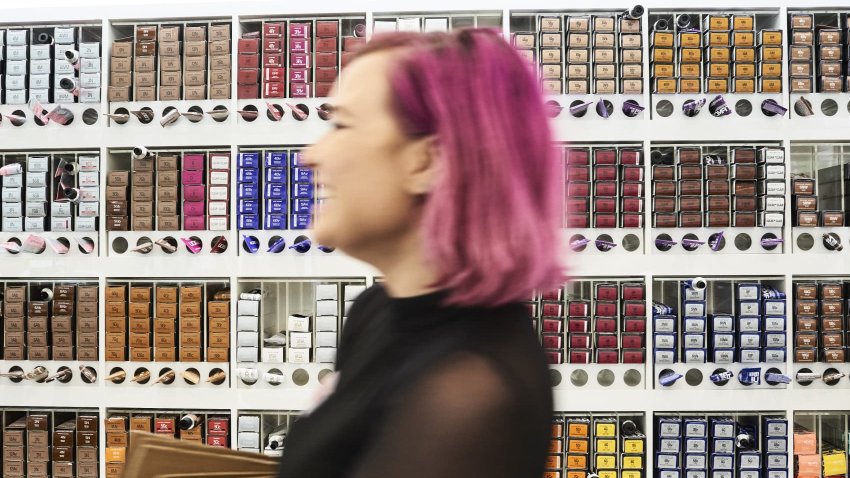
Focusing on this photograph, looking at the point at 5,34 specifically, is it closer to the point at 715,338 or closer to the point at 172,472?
the point at 172,472

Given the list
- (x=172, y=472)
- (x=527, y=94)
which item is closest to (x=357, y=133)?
(x=527, y=94)

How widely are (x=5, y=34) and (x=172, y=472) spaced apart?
2.20 meters

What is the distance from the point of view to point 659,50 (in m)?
2.08

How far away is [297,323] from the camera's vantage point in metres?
2.10

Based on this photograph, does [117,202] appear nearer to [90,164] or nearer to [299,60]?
[90,164]

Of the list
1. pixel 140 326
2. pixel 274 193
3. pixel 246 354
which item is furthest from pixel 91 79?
pixel 246 354

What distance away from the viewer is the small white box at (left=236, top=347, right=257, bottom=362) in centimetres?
209

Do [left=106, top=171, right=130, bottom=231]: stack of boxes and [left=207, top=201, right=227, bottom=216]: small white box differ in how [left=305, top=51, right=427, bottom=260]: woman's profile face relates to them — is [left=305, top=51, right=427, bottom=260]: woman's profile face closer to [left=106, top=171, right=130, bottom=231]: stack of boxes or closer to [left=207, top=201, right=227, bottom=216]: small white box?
[left=207, top=201, right=227, bottom=216]: small white box

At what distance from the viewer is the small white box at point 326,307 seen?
208 cm

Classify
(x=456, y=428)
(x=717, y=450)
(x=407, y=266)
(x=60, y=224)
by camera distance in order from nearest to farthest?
(x=456, y=428) < (x=407, y=266) < (x=717, y=450) < (x=60, y=224)

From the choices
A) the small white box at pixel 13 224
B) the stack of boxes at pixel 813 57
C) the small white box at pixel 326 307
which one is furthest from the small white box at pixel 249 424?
the stack of boxes at pixel 813 57

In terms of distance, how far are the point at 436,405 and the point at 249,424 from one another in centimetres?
182

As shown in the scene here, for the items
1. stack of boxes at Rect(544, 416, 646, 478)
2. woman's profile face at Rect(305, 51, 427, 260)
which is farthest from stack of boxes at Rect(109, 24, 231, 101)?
woman's profile face at Rect(305, 51, 427, 260)

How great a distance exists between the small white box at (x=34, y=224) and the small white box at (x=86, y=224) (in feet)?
0.38
